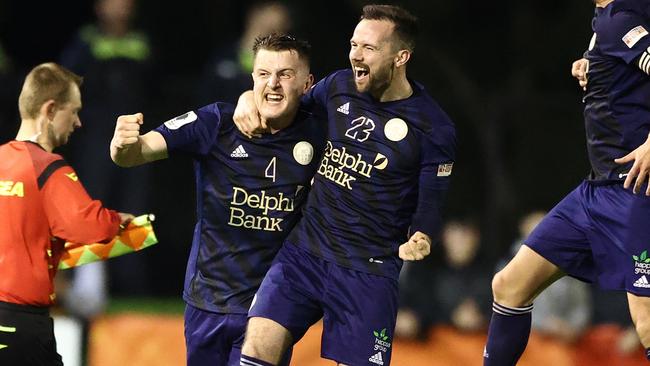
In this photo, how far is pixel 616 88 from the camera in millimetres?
5871

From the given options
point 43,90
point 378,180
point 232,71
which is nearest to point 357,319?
point 378,180

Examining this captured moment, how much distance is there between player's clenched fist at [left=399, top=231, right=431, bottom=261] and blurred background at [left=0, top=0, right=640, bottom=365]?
151 inches

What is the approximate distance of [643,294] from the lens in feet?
19.0

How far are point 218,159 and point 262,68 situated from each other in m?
0.52

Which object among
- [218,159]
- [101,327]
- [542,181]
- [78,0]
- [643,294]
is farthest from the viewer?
[78,0]

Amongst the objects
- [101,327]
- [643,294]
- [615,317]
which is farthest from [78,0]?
[643,294]

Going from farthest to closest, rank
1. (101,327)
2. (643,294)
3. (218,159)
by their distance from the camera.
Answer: (101,327) → (218,159) → (643,294)

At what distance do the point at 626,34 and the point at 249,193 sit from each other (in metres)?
1.99

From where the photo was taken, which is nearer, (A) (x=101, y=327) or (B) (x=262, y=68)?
(B) (x=262, y=68)

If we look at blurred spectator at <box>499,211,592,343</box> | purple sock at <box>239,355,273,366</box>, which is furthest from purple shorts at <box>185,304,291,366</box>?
blurred spectator at <box>499,211,592,343</box>

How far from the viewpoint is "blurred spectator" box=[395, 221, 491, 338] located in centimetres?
959

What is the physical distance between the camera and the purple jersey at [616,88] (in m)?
5.71

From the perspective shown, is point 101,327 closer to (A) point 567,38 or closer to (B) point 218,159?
(B) point 218,159

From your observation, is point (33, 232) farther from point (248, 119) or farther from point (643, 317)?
point (643, 317)
